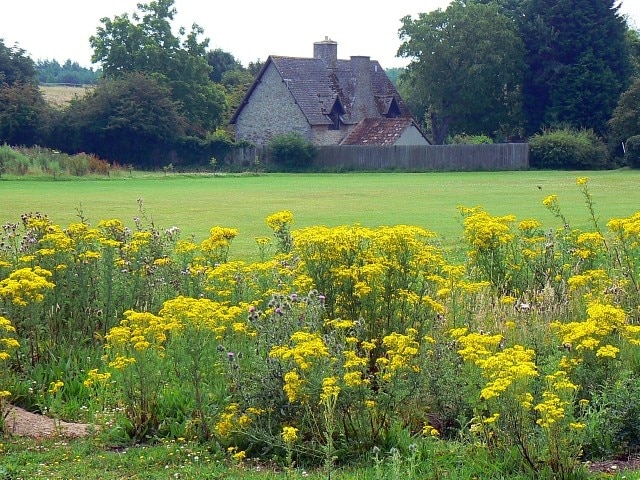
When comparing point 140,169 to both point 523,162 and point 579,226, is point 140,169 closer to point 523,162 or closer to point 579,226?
point 523,162

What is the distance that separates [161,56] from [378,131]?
61.2ft

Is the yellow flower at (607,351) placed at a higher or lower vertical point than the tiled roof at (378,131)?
lower

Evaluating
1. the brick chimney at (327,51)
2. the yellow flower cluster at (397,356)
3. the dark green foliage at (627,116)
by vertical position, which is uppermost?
the brick chimney at (327,51)

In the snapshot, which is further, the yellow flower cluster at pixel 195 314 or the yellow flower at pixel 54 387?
the yellow flower at pixel 54 387

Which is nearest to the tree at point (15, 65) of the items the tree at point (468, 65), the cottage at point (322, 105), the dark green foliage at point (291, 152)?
the cottage at point (322, 105)

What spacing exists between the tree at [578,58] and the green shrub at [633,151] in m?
9.68

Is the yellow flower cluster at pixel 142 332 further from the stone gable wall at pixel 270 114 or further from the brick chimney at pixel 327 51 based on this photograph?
the brick chimney at pixel 327 51

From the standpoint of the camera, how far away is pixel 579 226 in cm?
2069

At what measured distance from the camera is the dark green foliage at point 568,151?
2397 inches

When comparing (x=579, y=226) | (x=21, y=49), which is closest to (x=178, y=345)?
(x=579, y=226)

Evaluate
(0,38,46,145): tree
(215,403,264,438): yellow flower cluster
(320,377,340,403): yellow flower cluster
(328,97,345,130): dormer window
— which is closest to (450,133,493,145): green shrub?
(328,97,345,130): dormer window

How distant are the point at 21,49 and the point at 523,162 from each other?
1750 inches

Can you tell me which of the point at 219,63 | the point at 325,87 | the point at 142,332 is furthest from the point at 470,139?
the point at 142,332

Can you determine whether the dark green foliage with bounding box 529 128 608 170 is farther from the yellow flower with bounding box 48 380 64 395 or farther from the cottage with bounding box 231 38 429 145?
the yellow flower with bounding box 48 380 64 395
